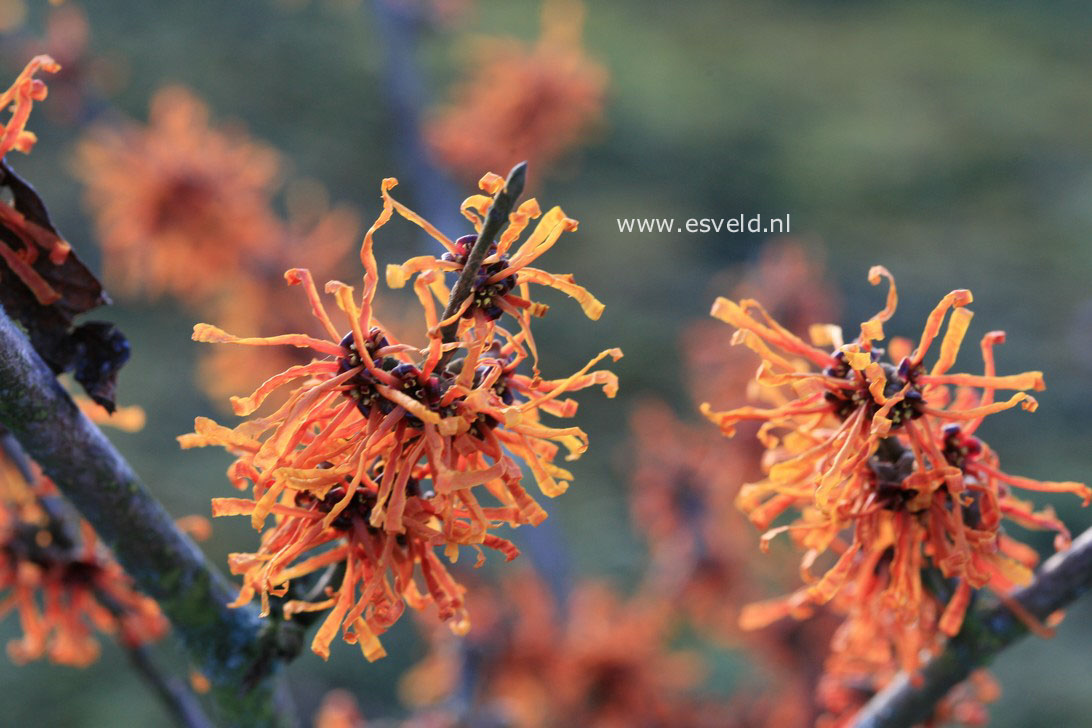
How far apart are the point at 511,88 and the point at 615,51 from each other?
4.22 meters

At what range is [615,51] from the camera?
619cm

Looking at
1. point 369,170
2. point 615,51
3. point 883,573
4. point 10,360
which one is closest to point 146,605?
point 10,360

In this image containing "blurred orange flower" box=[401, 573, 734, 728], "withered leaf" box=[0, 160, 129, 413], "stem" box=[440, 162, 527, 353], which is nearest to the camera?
"stem" box=[440, 162, 527, 353]

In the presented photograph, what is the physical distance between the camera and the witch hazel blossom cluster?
62 centimetres

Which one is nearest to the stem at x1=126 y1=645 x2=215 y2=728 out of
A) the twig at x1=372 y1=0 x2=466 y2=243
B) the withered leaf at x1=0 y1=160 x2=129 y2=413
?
the withered leaf at x1=0 y1=160 x2=129 y2=413

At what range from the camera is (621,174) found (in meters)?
5.46

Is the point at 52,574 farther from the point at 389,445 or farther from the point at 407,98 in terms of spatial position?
the point at 407,98

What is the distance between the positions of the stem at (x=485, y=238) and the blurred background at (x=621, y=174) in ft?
4.64

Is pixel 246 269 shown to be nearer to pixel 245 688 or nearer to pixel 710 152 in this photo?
pixel 245 688

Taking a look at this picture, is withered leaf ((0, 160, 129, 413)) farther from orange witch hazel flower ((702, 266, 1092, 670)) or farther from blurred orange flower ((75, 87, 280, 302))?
blurred orange flower ((75, 87, 280, 302))

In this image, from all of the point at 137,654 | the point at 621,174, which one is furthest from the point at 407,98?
the point at 621,174

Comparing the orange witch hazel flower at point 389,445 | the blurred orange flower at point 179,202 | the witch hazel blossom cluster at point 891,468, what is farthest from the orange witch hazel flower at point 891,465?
the blurred orange flower at point 179,202

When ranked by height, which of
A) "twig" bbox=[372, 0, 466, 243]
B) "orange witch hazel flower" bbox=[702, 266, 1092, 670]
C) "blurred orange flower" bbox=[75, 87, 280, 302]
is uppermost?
"twig" bbox=[372, 0, 466, 243]

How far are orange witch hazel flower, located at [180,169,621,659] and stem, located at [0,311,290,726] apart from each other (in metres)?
0.10
